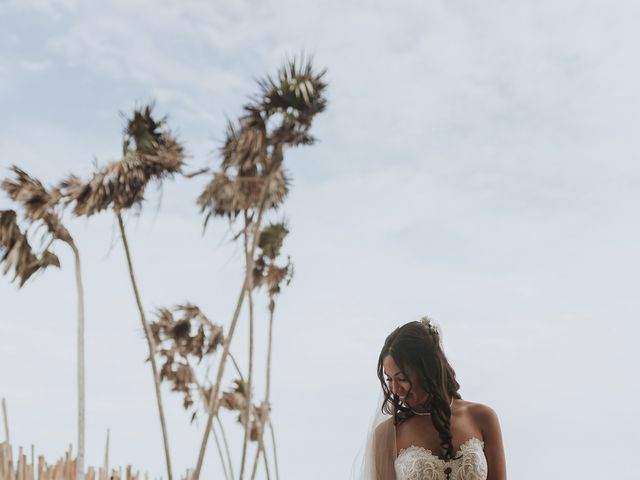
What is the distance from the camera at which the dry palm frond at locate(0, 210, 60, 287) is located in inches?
350

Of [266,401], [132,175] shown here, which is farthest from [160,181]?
[266,401]

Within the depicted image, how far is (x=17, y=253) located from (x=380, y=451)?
6548 mm

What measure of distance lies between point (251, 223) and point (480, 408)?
659 cm

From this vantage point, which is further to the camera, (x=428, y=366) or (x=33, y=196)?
(x=33, y=196)

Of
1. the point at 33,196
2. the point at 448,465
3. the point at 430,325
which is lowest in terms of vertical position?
the point at 448,465

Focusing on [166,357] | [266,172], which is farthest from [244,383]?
[266,172]

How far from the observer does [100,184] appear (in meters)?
8.83

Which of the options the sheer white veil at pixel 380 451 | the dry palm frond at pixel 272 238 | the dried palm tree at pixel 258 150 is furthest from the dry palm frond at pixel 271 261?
the sheer white veil at pixel 380 451

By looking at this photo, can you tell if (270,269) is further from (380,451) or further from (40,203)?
(380,451)

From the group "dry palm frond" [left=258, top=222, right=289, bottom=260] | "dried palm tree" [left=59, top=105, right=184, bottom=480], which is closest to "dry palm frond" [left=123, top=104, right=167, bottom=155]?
"dried palm tree" [left=59, top=105, right=184, bottom=480]

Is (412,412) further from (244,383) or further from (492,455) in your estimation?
(244,383)

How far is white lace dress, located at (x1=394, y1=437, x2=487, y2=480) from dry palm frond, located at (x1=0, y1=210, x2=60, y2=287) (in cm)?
660

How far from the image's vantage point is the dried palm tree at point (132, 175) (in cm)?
887

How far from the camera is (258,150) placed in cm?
898
